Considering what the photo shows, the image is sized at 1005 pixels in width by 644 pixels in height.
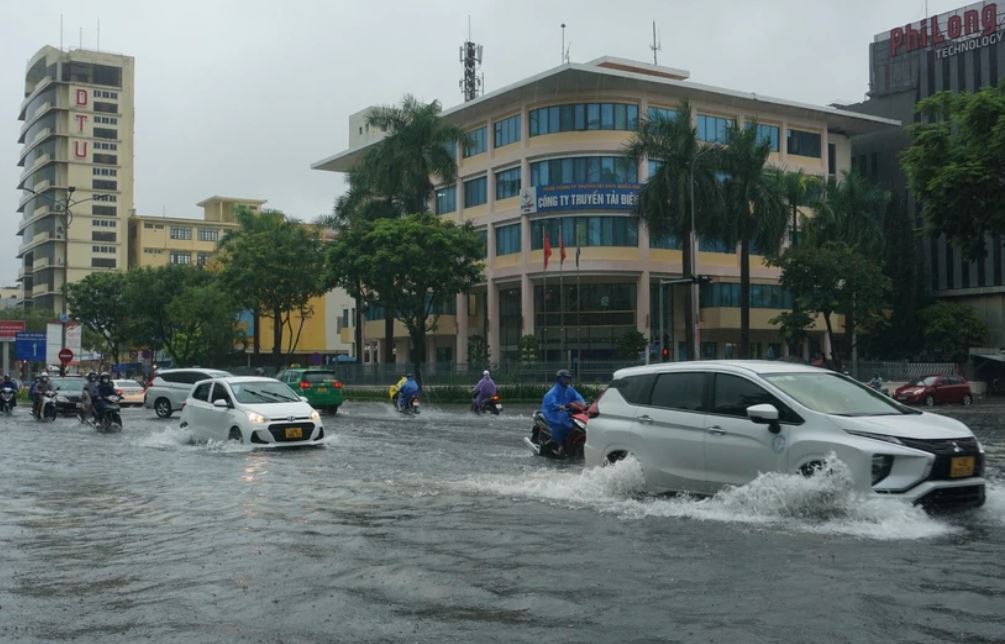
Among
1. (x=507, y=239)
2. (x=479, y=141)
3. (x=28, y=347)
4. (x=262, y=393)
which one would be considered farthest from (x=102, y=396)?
(x=479, y=141)

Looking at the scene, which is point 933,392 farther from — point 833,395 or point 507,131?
point 833,395

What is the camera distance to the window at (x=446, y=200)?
67.8 m

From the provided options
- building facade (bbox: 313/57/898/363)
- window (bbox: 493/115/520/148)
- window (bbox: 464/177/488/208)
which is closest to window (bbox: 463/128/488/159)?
building facade (bbox: 313/57/898/363)

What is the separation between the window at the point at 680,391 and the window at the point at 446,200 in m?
56.9

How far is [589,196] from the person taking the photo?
57.5 metres

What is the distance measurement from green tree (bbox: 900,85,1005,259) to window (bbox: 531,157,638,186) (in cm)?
3237

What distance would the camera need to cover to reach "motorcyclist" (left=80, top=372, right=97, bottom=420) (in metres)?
27.3

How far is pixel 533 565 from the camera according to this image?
8.16m

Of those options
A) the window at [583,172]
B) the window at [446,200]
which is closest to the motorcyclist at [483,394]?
the window at [583,172]

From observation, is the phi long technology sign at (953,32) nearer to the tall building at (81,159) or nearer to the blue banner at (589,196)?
the blue banner at (589,196)

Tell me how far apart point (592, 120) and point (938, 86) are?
85.8 feet

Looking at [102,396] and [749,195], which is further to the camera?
[749,195]

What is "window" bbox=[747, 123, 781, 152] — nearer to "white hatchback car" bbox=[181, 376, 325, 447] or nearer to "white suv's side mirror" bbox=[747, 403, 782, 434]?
"white hatchback car" bbox=[181, 376, 325, 447]

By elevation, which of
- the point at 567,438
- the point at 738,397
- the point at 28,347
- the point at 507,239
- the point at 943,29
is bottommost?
the point at 567,438
